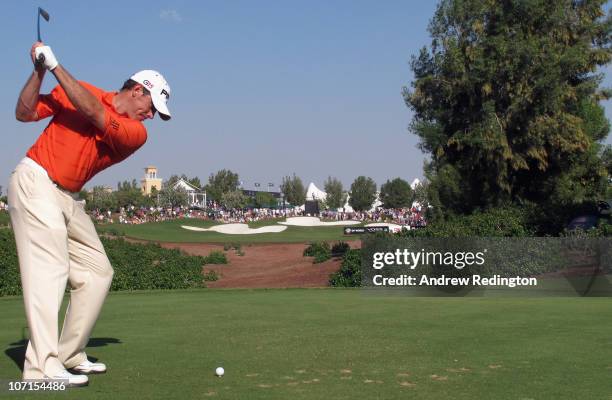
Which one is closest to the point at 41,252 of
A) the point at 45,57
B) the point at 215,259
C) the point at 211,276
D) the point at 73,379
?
the point at 73,379

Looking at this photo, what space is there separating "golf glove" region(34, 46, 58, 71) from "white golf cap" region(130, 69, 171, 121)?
903 millimetres

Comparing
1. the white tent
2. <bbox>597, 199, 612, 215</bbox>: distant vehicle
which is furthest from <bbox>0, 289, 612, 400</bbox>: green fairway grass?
the white tent

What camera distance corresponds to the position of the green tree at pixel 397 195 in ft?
438

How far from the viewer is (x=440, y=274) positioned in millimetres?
20500

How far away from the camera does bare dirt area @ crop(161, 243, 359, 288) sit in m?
28.9

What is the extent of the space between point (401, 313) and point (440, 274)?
837cm

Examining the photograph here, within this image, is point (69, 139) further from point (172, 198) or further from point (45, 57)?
point (172, 198)

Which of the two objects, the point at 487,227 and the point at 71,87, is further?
the point at 487,227

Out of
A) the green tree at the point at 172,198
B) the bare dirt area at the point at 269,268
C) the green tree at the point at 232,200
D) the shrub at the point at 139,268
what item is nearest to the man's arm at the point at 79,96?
the shrub at the point at 139,268

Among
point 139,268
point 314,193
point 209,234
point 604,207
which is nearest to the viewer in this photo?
point 139,268

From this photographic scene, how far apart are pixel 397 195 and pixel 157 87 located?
128 metres

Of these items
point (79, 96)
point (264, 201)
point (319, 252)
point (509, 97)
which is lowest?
point (319, 252)

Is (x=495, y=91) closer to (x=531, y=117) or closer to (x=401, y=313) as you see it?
(x=531, y=117)

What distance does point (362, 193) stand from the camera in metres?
140
